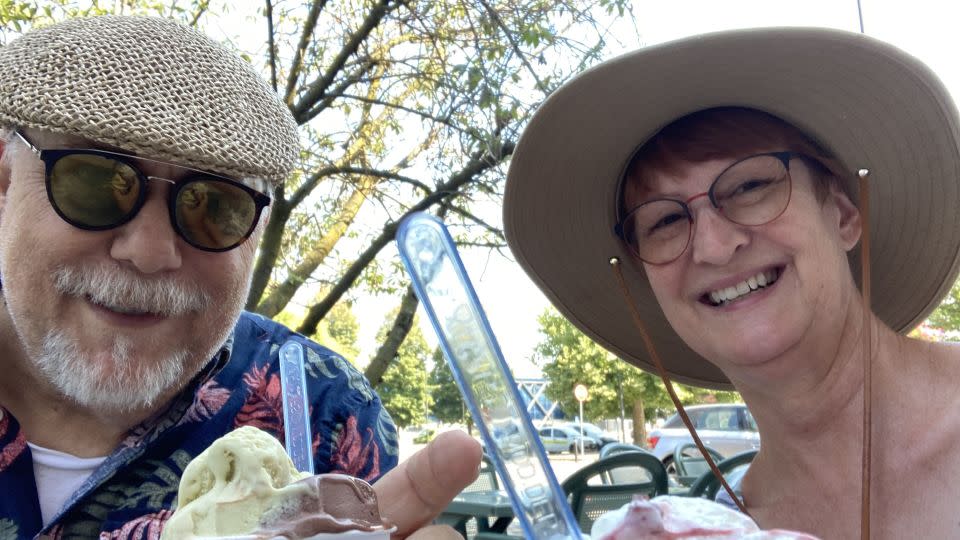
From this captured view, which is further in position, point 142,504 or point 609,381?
point 609,381

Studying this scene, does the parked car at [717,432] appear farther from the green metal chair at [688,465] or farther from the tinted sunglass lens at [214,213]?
the tinted sunglass lens at [214,213]

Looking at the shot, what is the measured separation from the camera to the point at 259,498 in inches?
33.0

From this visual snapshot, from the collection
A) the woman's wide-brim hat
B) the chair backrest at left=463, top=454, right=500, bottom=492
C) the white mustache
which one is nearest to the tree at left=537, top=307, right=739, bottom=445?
the chair backrest at left=463, top=454, right=500, bottom=492

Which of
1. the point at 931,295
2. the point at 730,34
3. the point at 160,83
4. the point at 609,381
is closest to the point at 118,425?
the point at 160,83

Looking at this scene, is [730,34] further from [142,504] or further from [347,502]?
[142,504]

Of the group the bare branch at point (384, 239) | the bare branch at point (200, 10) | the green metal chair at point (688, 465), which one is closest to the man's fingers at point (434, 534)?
the bare branch at point (384, 239)

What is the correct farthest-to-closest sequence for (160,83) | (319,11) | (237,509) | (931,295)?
(319,11) < (931,295) < (160,83) < (237,509)

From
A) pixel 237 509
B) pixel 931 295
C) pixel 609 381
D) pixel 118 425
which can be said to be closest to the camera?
pixel 237 509

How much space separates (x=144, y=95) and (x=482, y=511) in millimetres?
4271

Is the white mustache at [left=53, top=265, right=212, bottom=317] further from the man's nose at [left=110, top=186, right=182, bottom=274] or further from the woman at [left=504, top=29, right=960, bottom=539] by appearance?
the woman at [left=504, top=29, right=960, bottom=539]

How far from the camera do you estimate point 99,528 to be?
1.68 m

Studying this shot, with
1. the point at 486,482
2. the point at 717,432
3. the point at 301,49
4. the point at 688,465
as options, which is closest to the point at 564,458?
the point at 717,432

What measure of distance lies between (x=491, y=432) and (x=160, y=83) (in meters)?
1.07

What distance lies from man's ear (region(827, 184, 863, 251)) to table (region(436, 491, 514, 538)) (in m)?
3.63
